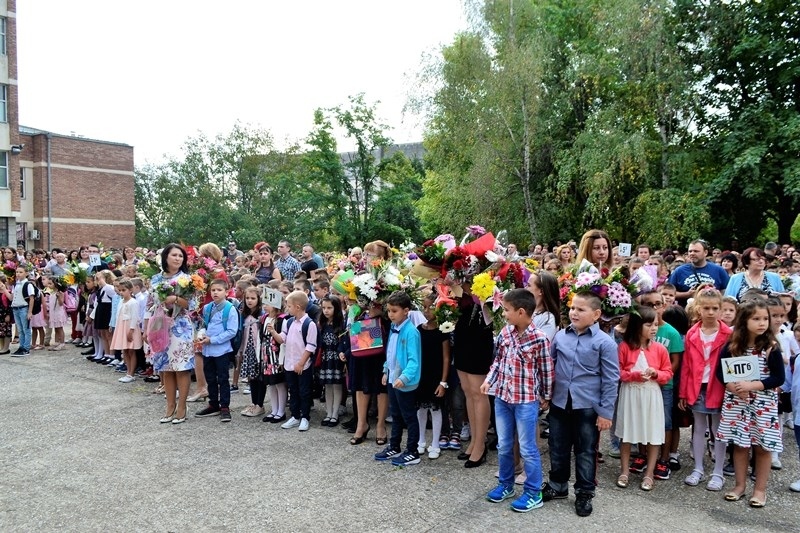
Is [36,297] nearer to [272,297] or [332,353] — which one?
[272,297]

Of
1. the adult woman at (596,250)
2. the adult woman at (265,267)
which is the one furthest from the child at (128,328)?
the adult woman at (596,250)

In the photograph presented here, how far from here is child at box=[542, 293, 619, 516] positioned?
4.73 meters

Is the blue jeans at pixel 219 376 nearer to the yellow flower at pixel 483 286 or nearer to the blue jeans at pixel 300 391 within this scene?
the blue jeans at pixel 300 391

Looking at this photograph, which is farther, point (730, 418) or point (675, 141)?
point (675, 141)

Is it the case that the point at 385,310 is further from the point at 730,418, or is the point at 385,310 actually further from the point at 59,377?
the point at 59,377

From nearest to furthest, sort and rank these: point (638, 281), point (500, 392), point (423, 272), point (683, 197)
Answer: point (500, 392) → point (638, 281) → point (423, 272) → point (683, 197)

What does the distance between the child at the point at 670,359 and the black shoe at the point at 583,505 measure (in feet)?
3.81

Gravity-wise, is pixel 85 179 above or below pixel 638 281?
above

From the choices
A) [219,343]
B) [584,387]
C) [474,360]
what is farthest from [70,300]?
[584,387]

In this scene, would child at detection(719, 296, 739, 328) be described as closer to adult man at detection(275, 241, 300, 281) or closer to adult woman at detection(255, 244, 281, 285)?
adult man at detection(275, 241, 300, 281)

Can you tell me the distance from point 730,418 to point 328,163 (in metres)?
24.0

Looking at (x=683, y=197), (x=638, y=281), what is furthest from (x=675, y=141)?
(x=638, y=281)

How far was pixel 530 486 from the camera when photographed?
16.0ft

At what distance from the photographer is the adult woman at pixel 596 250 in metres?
6.30
